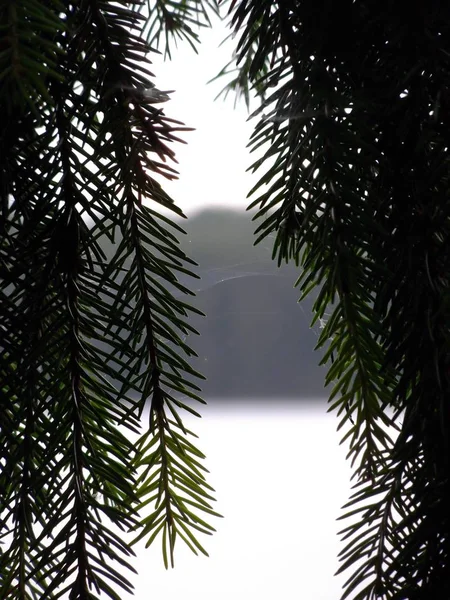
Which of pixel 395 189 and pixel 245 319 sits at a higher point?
pixel 245 319

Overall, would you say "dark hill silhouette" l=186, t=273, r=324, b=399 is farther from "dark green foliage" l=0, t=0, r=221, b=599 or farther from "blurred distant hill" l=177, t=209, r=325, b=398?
"dark green foliage" l=0, t=0, r=221, b=599

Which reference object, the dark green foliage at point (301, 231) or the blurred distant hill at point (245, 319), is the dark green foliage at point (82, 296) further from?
the blurred distant hill at point (245, 319)

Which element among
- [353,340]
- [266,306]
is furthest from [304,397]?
[353,340]

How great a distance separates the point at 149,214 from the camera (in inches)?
8.7

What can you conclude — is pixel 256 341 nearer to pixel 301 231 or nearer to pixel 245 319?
pixel 245 319

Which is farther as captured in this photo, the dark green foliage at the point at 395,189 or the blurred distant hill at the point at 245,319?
the blurred distant hill at the point at 245,319

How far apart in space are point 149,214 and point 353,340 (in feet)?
0.29

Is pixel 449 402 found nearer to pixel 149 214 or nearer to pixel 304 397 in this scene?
pixel 149 214

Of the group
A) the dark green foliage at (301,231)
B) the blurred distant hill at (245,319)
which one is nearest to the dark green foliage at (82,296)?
the dark green foliage at (301,231)

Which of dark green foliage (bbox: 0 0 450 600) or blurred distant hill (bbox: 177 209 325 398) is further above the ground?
blurred distant hill (bbox: 177 209 325 398)

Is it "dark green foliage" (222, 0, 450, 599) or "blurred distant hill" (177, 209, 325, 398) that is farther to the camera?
"blurred distant hill" (177, 209, 325, 398)

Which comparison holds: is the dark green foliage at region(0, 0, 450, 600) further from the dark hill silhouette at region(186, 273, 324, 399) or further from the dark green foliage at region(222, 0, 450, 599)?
the dark hill silhouette at region(186, 273, 324, 399)

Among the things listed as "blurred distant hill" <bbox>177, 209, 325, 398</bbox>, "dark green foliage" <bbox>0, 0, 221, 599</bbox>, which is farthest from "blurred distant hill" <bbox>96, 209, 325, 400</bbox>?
"dark green foliage" <bbox>0, 0, 221, 599</bbox>

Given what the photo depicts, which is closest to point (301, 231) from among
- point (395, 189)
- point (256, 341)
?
point (395, 189)
